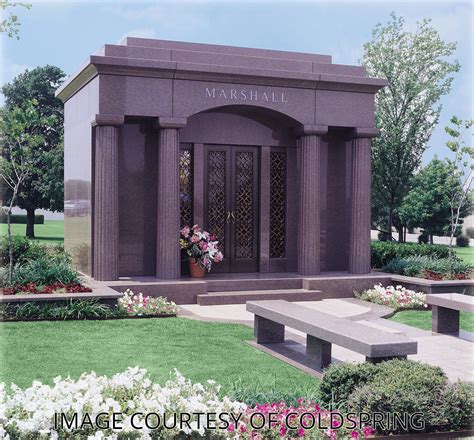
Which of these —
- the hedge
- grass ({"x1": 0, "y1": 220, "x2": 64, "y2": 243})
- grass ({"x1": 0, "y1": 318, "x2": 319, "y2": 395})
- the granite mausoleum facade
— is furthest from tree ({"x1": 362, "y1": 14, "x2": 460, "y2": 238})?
the hedge

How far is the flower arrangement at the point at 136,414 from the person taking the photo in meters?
4.71

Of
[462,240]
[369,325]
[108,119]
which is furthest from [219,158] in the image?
[462,240]

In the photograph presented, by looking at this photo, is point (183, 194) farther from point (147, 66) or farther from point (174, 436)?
point (174, 436)

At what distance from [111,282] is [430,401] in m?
8.53

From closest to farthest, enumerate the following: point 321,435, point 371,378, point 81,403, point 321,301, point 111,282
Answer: point 81,403 < point 321,435 < point 371,378 < point 111,282 < point 321,301

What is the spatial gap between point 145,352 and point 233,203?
23.0 feet

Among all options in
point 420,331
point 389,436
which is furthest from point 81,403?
point 420,331

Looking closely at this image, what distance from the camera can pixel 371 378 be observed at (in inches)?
253

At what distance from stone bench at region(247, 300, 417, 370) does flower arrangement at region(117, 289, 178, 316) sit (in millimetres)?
2453

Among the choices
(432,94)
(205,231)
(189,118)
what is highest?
(432,94)

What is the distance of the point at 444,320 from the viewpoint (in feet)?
36.6

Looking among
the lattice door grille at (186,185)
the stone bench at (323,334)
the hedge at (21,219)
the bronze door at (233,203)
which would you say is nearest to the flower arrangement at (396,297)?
the bronze door at (233,203)

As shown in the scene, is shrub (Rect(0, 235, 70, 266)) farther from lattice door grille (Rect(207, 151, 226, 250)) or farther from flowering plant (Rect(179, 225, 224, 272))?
lattice door grille (Rect(207, 151, 226, 250))

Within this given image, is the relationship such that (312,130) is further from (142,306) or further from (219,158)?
Result: (142,306)
